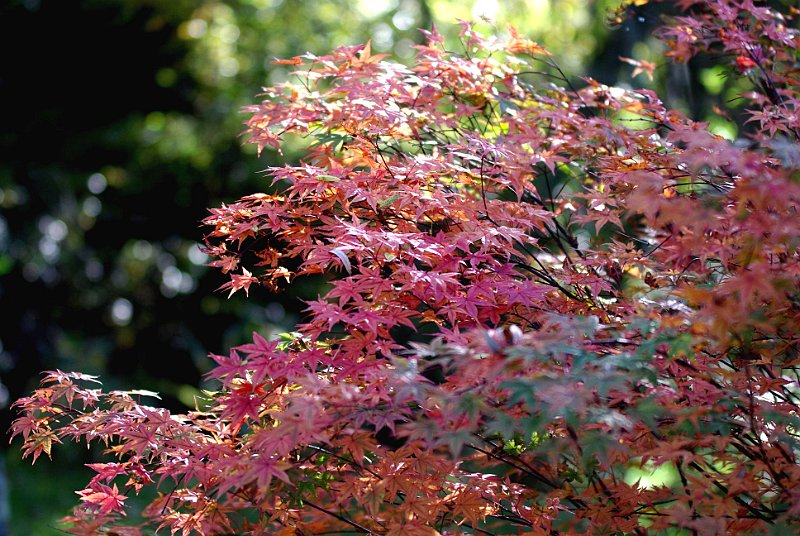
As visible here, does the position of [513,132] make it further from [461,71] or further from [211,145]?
[211,145]

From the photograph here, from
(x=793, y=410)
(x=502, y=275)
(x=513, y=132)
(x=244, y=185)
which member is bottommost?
(x=244, y=185)

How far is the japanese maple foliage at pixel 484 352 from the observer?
1.64 meters

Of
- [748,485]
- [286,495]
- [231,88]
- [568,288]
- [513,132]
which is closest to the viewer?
[748,485]

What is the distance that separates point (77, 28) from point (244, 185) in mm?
2885

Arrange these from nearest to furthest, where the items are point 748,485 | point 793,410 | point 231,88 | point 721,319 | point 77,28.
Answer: point 721,319, point 748,485, point 793,410, point 77,28, point 231,88

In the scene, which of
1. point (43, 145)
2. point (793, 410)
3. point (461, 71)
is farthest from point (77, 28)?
point (793, 410)

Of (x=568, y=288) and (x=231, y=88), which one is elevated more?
(x=568, y=288)

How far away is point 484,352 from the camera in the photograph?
66.9 inches

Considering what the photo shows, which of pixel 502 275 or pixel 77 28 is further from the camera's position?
pixel 77 28

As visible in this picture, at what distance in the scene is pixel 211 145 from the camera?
37.0 feet

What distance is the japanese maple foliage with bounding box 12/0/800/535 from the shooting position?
164 centimetres

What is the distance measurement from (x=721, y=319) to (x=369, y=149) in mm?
1358

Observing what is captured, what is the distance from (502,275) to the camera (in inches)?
89.1

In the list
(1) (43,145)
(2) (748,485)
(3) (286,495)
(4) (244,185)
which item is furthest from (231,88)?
(2) (748,485)
